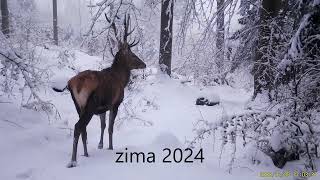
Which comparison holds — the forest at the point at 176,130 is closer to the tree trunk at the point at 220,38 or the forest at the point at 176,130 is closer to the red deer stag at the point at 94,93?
the red deer stag at the point at 94,93

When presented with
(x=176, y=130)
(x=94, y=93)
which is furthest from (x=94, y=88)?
(x=176, y=130)

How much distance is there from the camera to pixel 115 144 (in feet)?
23.4

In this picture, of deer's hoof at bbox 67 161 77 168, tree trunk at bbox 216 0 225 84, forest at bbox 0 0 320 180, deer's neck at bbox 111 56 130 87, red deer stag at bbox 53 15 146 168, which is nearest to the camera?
forest at bbox 0 0 320 180

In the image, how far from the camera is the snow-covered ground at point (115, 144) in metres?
5.23

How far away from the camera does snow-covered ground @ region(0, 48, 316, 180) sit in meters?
5.23

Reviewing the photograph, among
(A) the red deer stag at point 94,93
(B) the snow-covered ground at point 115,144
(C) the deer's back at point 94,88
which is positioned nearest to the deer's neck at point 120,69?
(A) the red deer stag at point 94,93

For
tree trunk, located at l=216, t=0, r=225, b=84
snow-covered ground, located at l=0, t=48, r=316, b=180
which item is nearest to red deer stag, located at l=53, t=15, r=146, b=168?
snow-covered ground, located at l=0, t=48, r=316, b=180

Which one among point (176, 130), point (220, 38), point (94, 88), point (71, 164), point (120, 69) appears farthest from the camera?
point (220, 38)

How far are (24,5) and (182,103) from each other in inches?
1657

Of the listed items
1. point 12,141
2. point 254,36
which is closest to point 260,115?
point 12,141

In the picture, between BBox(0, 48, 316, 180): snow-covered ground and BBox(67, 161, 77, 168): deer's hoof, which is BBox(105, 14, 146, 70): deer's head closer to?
BBox(0, 48, 316, 180): snow-covered ground

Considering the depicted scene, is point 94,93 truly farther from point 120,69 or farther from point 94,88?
point 120,69

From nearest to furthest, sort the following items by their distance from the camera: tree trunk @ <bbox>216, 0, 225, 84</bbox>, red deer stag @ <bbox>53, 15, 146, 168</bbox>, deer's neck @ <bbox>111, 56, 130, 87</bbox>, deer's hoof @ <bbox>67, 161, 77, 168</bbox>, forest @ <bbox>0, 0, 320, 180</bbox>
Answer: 1. forest @ <bbox>0, 0, 320, 180</bbox>
2. deer's hoof @ <bbox>67, 161, 77, 168</bbox>
3. red deer stag @ <bbox>53, 15, 146, 168</bbox>
4. deer's neck @ <bbox>111, 56, 130, 87</bbox>
5. tree trunk @ <bbox>216, 0, 225, 84</bbox>

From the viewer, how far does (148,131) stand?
25.9 feet
